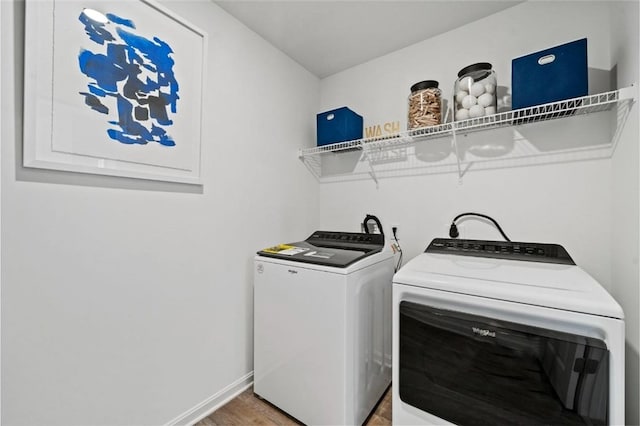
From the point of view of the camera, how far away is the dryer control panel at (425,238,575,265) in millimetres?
1373

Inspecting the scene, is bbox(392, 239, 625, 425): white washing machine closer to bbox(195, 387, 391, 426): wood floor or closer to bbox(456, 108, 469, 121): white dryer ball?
bbox(195, 387, 391, 426): wood floor

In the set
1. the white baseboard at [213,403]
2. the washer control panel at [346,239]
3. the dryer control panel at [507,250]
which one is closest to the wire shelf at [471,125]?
the washer control panel at [346,239]

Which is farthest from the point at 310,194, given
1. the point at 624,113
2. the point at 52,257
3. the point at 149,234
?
Answer: the point at 624,113

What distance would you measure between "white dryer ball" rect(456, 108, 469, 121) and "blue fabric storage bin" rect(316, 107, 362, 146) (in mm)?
737

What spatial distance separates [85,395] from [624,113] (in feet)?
8.67

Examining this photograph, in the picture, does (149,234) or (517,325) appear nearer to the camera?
(517,325)

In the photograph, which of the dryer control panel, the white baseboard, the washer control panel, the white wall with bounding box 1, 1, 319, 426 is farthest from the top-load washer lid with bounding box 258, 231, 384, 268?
the white baseboard

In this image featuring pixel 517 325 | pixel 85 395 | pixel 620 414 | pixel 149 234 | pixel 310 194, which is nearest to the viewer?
pixel 620 414

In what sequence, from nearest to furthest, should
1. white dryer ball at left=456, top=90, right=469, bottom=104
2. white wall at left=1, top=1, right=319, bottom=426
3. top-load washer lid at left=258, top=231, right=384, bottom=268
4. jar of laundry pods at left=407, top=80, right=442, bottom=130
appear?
white wall at left=1, top=1, right=319, bottom=426
top-load washer lid at left=258, top=231, right=384, bottom=268
white dryer ball at left=456, top=90, right=469, bottom=104
jar of laundry pods at left=407, top=80, right=442, bottom=130

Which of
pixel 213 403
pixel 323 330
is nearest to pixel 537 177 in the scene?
pixel 323 330

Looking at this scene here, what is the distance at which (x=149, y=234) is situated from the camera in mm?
1342

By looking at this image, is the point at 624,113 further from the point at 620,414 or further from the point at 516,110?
the point at 620,414

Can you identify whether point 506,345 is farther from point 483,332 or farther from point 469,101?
point 469,101

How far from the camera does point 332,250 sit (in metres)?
1.70
